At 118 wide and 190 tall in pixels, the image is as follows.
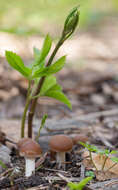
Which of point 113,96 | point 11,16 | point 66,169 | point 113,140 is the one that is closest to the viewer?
point 66,169

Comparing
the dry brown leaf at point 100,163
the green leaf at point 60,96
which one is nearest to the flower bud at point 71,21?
the green leaf at point 60,96

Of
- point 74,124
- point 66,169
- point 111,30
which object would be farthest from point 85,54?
point 66,169

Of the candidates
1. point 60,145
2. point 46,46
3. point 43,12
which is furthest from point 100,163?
point 43,12

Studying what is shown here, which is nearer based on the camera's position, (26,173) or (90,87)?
(26,173)

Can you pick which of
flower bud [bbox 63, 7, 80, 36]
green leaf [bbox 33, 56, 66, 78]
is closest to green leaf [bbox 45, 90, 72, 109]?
green leaf [bbox 33, 56, 66, 78]

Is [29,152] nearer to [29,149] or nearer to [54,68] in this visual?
[29,149]

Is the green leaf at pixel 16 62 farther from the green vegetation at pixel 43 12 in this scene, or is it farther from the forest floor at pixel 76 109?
the green vegetation at pixel 43 12

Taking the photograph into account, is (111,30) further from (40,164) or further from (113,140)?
(40,164)

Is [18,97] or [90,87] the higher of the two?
[90,87]
